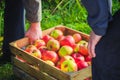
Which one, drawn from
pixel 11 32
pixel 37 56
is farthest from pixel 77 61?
pixel 11 32

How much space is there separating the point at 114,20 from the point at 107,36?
3.9 inches

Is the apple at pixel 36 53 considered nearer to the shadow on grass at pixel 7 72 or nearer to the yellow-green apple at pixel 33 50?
the yellow-green apple at pixel 33 50

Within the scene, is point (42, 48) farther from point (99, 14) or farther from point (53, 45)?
point (99, 14)

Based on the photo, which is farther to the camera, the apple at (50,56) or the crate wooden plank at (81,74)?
the apple at (50,56)

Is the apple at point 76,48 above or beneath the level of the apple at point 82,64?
above

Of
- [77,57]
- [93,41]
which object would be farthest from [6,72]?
[93,41]

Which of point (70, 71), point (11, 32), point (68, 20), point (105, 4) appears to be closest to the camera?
point (105, 4)

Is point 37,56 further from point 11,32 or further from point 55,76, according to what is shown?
point 11,32

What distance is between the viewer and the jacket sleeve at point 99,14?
2.05 metres

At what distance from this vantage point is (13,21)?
381cm

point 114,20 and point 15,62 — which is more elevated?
point 114,20

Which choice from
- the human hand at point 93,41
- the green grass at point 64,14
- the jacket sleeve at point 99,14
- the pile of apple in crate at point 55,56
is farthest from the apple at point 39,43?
the jacket sleeve at point 99,14

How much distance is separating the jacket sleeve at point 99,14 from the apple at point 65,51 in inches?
51.1

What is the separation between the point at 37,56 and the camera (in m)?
3.35
